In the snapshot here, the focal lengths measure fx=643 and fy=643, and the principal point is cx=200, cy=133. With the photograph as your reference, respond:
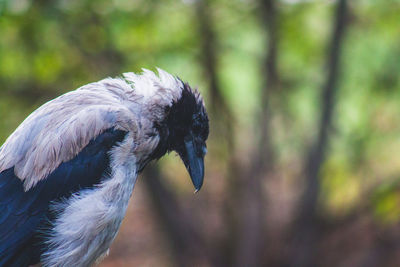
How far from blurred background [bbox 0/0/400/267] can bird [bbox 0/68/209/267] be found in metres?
1.98

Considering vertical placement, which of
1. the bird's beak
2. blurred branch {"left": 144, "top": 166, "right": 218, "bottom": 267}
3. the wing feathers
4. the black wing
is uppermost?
the wing feathers

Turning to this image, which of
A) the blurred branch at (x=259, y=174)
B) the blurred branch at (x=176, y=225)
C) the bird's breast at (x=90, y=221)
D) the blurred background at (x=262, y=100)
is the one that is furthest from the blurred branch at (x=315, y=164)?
the bird's breast at (x=90, y=221)

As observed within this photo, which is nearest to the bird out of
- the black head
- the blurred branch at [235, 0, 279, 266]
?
the black head

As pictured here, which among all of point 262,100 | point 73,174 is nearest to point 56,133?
point 73,174

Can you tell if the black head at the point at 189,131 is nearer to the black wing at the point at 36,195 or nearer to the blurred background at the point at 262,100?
the black wing at the point at 36,195

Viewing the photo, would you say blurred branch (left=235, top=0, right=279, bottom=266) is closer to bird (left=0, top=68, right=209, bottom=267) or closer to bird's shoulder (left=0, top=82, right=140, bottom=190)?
bird (left=0, top=68, right=209, bottom=267)

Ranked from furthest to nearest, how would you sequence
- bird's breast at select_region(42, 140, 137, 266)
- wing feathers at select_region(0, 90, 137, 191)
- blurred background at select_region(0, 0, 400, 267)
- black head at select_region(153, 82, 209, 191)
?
blurred background at select_region(0, 0, 400, 267), black head at select_region(153, 82, 209, 191), wing feathers at select_region(0, 90, 137, 191), bird's breast at select_region(42, 140, 137, 266)

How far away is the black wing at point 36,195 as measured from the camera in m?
3.52

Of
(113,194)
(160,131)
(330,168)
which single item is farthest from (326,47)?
(113,194)

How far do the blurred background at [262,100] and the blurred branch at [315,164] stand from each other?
1cm

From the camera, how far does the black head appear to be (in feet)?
13.0

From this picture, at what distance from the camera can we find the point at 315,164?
6.29 meters

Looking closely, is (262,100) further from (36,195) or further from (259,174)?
(36,195)

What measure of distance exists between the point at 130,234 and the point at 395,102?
426 centimetres
